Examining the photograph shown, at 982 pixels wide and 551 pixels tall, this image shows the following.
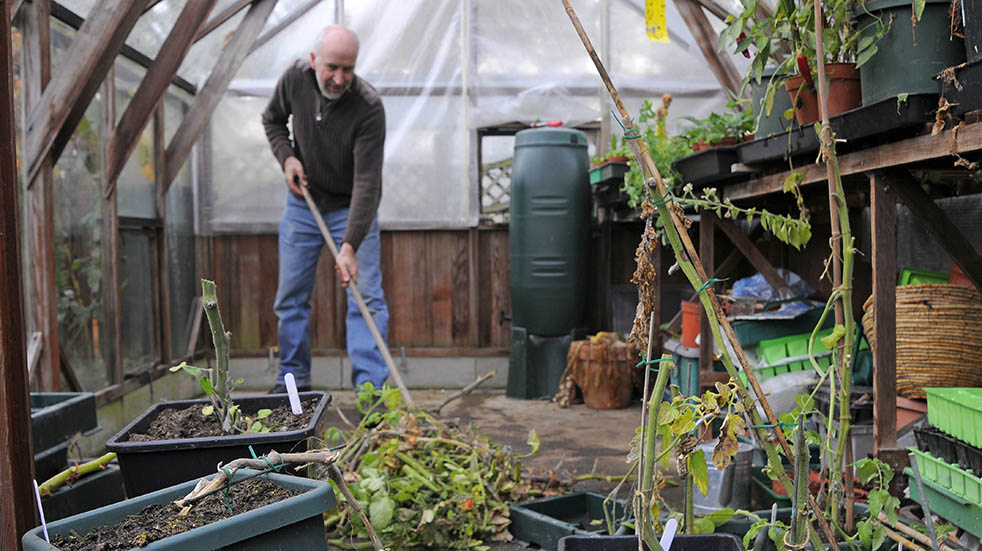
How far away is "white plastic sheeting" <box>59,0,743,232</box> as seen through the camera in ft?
15.8

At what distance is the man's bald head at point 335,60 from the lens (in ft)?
10.5

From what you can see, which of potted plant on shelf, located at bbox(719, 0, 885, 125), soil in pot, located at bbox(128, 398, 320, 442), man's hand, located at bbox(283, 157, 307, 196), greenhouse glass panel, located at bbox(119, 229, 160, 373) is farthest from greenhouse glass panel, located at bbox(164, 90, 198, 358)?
potted plant on shelf, located at bbox(719, 0, 885, 125)

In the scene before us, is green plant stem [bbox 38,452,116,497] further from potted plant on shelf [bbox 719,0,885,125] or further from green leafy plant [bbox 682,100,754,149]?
green leafy plant [bbox 682,100,754,149]

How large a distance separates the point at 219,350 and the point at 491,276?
3.68m

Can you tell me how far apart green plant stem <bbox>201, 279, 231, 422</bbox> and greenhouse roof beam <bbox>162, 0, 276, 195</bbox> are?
3.22 meters

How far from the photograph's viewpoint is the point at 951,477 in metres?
1.59

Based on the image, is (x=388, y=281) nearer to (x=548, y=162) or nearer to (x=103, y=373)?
(x=548, y=162)

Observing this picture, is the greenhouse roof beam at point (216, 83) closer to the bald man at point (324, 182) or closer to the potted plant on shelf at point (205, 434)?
the bald man at point (324, 182)

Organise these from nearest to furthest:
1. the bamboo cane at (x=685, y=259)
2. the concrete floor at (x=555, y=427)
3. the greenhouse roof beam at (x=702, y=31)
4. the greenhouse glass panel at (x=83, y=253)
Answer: the bamboo cane at (x=685, y=259) < the concrete floor at (x=555, y=427) < the greenhouse glass panel at (x=83, y=253) < the greenhouse roof beam at (x=702, y=31)

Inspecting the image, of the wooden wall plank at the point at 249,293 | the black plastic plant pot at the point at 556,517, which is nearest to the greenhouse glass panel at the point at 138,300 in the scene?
the wooden wall plank at the point at 249,293

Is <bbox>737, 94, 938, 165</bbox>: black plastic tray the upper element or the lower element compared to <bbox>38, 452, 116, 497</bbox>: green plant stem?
upper

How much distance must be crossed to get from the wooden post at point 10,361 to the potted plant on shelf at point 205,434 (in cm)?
16

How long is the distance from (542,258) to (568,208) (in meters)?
0.31

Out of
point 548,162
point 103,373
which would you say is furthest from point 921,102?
point 103,373
